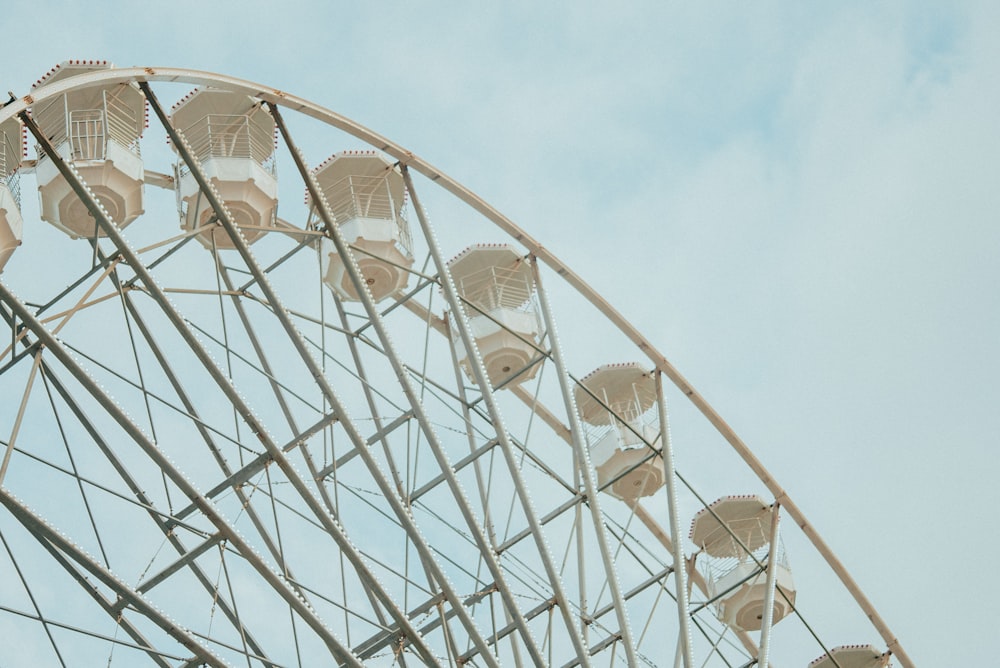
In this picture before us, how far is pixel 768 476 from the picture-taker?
26.5 metres

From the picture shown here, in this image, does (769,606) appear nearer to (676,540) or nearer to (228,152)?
(676,540)

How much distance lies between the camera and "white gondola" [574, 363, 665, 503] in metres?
26.5

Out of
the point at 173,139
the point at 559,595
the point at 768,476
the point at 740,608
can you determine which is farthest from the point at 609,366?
the point at 173,139

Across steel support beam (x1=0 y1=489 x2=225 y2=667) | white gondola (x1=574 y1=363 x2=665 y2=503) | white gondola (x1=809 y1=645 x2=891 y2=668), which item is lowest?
steel support beam (x1=0 y1=489 x2=225 y2=667)

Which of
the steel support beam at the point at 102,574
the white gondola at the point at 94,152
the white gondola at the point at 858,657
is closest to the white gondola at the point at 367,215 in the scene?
the white gondola at the point at 94,152

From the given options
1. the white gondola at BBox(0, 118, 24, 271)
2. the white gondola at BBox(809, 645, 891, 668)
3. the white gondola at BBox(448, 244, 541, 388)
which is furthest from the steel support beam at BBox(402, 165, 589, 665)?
the white gondola at BBox(809, 645, 891, 668)

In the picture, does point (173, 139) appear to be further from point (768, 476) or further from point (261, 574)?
point (768, 476)

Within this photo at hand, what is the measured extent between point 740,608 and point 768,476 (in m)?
3.10

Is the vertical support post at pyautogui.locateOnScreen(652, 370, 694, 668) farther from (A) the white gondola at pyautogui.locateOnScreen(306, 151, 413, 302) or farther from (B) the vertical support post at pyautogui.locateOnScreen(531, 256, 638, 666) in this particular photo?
(A) the white gondola at pyautogui.locateOnScreen(306, 151, 413, 302)

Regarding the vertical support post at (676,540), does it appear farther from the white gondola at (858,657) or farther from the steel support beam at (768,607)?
the white gondola at (858,657)

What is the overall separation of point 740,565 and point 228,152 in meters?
13.1

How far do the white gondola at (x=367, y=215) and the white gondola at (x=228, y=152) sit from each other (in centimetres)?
161

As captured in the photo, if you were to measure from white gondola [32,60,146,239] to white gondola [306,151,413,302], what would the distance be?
383 centimetres

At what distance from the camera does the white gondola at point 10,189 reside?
17688mm
